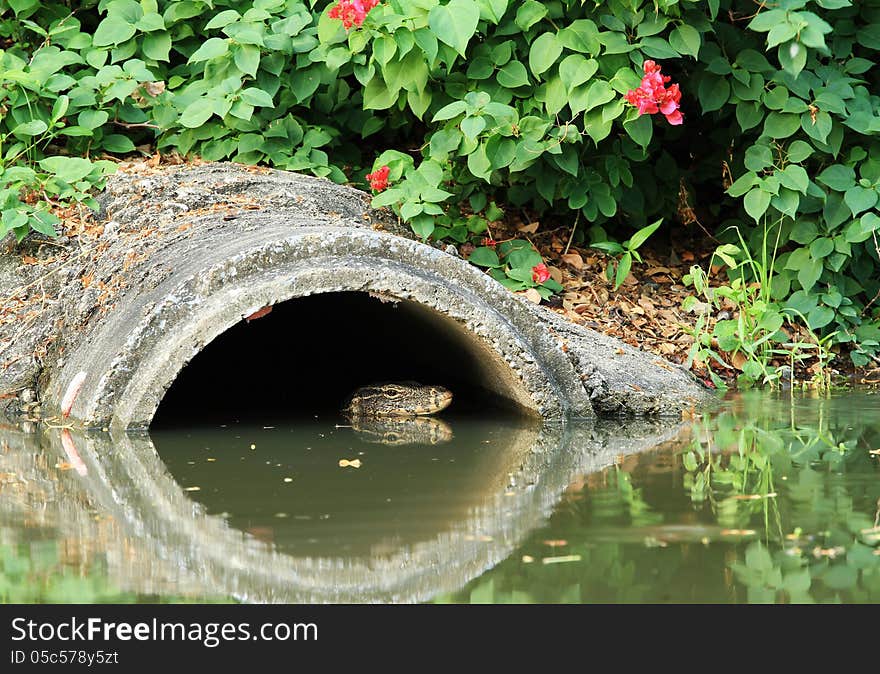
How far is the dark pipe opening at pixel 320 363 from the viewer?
590 centimetres

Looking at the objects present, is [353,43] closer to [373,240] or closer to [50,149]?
[373,240]

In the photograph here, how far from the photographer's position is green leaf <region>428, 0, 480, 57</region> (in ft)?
19.7

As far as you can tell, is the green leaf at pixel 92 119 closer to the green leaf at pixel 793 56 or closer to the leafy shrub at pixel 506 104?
the leafy shrub at pixel 506 104

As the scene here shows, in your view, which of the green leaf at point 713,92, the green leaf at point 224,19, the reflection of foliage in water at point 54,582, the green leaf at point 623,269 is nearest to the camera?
the reflection of foliage in water at point 54,582

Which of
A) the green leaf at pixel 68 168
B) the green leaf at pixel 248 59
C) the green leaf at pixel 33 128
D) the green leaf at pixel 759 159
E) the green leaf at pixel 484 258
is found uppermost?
the green leaf at pixel 248 59

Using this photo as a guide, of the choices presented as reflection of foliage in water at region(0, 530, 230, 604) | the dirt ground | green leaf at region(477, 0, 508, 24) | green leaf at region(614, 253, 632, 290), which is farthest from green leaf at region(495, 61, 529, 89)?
reflection of foliage in water at region(0, 530, 230, 604)

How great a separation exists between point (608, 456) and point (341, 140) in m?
4.07

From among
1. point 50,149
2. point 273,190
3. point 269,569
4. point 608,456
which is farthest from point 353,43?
point 269,569

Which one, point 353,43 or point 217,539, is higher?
point 353,43

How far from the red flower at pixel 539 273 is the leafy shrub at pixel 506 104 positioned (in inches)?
1.1

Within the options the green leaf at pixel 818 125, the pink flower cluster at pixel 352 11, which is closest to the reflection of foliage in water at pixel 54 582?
the pink flower cluster at pixel 352 11

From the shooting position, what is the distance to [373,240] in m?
5.21

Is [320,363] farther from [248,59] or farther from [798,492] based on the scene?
[798,492]

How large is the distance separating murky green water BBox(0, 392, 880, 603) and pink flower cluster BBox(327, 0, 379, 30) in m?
2.45
